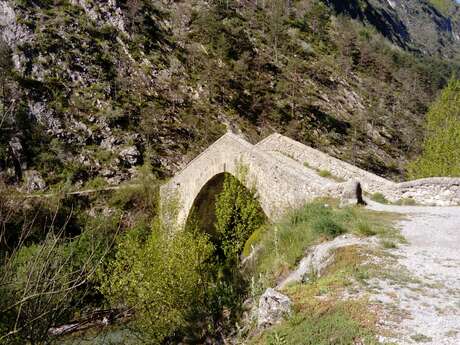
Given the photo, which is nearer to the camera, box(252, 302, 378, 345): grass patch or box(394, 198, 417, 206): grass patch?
box(252, 302, 378, 345): grass patch

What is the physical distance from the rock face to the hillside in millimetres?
25732

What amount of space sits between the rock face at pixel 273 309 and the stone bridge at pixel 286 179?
17.8ft

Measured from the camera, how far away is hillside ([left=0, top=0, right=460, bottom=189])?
33969mm

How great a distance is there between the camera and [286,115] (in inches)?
1736

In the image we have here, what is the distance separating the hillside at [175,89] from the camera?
34.0 meters

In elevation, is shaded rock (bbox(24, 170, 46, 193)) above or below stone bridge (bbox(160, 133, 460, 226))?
below

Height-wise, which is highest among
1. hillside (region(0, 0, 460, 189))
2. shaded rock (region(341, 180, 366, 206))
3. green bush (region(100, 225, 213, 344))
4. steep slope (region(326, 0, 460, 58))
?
steep slope (region(326, 0, 460, 58))

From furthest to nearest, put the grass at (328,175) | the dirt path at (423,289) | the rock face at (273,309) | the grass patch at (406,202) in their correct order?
the grass at (328,175) < the grass patch at (406,202) < the rock face at (273,309) < the dirt path at (423,289)

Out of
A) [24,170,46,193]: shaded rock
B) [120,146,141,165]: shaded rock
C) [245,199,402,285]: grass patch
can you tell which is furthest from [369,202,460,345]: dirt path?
[24,170,46,193]: shaded rock

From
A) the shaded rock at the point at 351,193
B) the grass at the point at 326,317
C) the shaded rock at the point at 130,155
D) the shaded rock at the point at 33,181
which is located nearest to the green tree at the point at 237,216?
the shaded rock at the point at 351,193

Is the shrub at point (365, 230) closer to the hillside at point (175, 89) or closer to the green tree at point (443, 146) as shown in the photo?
the green tree at point (443, 146)

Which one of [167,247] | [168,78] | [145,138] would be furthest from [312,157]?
[168,78]

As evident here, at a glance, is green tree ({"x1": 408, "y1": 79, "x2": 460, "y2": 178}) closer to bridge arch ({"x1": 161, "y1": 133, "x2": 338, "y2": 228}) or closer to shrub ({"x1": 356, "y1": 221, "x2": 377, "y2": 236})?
bridge arch ({"x1": 161, "y1": 133, "x2": 338, "y2": 228})

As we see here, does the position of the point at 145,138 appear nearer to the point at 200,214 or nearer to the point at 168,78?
the point at 168,78
